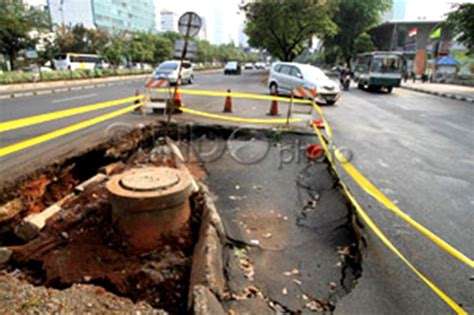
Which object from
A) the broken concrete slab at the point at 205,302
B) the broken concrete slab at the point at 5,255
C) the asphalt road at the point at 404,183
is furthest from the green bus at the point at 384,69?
the broken concrete slab at the point at 5,255

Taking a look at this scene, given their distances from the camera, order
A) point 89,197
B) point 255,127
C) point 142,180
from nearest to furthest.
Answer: point 142,180, point 89,197, point 255,127

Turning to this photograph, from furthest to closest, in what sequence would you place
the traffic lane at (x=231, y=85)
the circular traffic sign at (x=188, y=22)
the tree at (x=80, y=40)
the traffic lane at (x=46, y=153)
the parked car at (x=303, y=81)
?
the tree at (x=80, y=40) < the traffic lane at (x=231, y=85) < the parked car at (x=303, y=81) < the circular traffic sign at (x=188, y=22) < the traffic lane at (x=46, y=153)

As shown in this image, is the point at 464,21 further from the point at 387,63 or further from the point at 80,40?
the point at 80,40

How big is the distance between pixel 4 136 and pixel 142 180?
6011 millimetres

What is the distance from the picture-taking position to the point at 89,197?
4.22 m

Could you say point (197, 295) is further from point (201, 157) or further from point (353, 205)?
point (201, 157)

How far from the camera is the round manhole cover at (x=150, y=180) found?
10.6ft

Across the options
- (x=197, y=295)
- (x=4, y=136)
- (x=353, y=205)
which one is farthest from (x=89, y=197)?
(x=4, y=136)

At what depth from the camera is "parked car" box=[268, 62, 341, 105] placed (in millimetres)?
14977

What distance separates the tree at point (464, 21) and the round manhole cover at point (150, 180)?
25.1m

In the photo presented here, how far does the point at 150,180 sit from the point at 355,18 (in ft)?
161

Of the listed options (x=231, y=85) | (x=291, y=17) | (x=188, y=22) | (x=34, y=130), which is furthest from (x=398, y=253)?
(x=291, y=17)

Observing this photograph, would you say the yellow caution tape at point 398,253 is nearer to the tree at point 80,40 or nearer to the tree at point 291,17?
the tree at point 291,17

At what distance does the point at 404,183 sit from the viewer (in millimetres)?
5363
